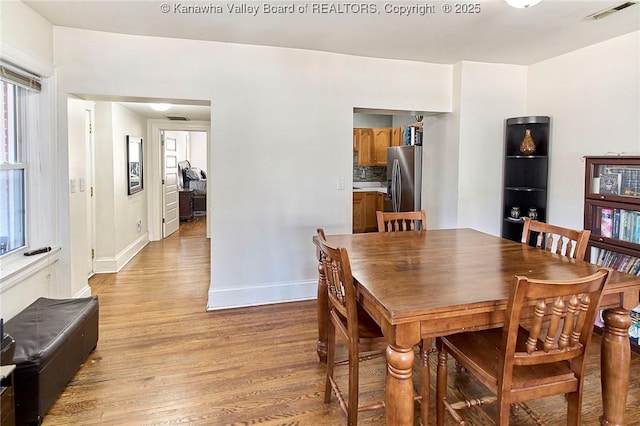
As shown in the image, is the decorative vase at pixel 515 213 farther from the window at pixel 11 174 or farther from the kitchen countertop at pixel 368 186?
the window at pixel 11 174

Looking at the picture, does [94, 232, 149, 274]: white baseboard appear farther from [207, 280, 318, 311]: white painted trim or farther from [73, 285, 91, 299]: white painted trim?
[207, 280, 318, 311]: white painted trim

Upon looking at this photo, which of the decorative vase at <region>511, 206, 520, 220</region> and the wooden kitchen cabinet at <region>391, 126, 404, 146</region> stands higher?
the wooden kitchen cabinet at <region>391, 126, 404, 146</region>

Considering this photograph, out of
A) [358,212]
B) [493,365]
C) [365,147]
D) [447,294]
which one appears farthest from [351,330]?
[365,147]

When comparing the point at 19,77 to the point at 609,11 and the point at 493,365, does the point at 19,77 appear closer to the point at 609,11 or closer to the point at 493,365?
the point at 493,365

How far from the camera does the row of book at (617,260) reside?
2637 mm

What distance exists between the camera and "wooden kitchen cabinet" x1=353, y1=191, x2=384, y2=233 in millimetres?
6711

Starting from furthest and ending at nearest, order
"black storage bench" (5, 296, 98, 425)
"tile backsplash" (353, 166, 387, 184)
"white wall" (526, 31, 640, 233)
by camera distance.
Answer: "tile backsplash" (353, 166, 387, 184) → "white wall" (526, 31, 640, 233) → "black storage bench" (5, 296, 98, 425)

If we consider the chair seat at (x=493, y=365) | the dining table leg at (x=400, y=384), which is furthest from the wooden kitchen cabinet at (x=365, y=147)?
the dining table leg at (x=400, y=384)

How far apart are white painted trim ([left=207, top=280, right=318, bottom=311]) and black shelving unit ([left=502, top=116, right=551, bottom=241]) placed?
217cm

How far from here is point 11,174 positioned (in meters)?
2.64

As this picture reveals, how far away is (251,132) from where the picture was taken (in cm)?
341

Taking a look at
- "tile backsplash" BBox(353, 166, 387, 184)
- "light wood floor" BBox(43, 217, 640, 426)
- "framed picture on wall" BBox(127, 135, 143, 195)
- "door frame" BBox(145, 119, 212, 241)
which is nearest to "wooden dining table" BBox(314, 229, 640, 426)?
"light wood floor" BBox(43, 217, 640, 426)

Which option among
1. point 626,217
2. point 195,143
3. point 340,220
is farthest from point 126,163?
point 195,143

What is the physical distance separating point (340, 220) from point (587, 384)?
2244mm
